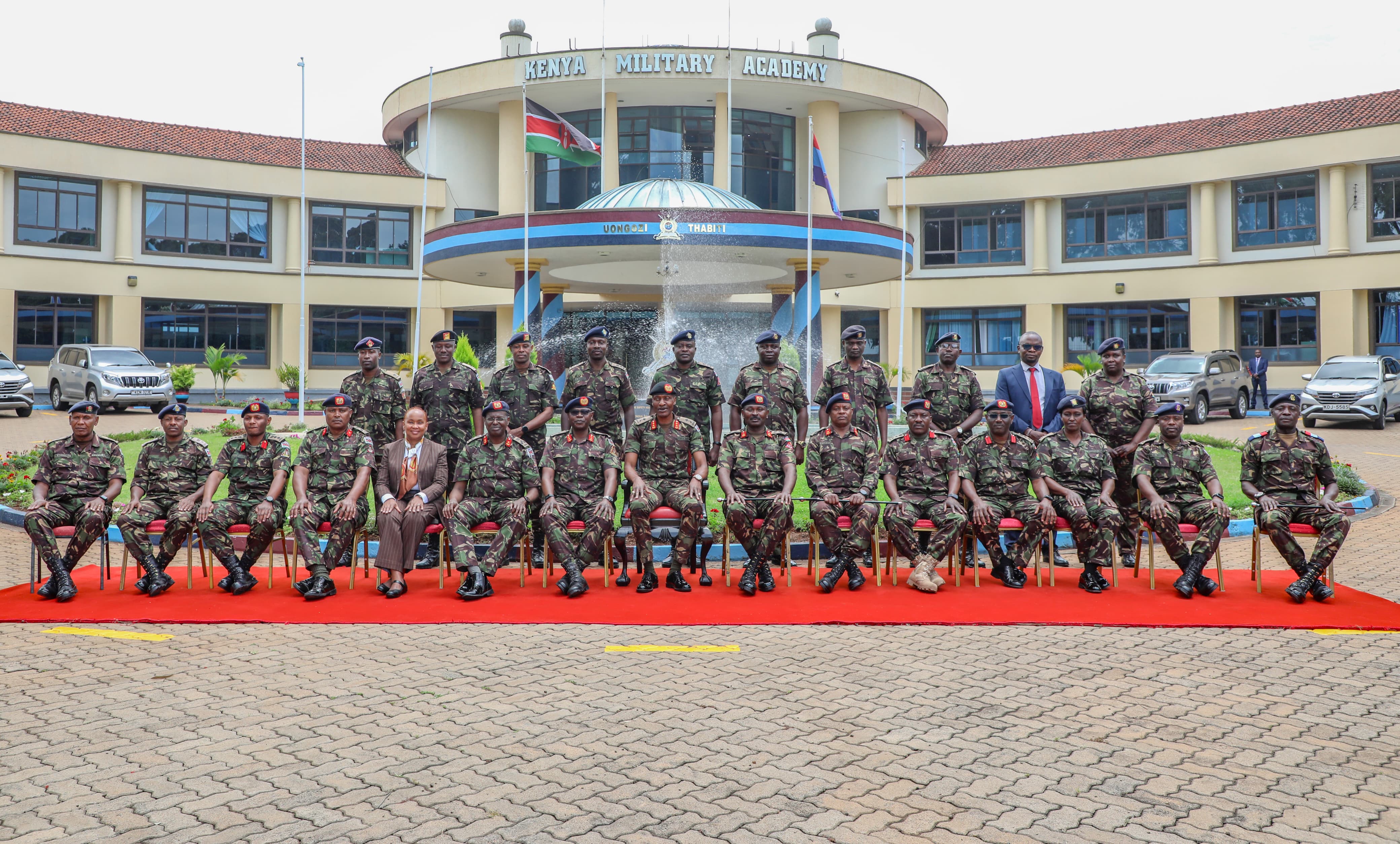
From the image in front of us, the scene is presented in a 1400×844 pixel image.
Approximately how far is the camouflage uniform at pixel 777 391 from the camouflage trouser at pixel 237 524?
12.9 feet

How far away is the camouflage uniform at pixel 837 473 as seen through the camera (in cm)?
850

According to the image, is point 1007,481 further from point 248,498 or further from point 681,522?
point 248,498

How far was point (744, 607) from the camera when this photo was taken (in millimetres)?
7637

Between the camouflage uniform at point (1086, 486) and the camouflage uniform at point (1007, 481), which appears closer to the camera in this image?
the camouflage uniform at point (1086, 486)

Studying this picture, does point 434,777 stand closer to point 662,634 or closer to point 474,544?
point 662,634

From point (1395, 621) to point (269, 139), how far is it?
37.1 meters

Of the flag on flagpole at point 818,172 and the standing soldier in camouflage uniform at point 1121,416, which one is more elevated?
the flag on flagpole at point 818,172

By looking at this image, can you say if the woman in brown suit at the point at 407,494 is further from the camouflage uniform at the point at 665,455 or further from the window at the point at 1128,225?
the window at the point at 1128,225

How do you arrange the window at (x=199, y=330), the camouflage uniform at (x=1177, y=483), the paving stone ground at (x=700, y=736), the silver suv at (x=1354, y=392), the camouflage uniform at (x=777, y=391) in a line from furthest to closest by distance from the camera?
the window at (x=199, y=330), the silver suv at (x=1354, y=392), the camouflage uniform at (x=777, y=391), the camouflage uniform at (x=1177, y=483), the paving stone ground at (x=700, y=736)

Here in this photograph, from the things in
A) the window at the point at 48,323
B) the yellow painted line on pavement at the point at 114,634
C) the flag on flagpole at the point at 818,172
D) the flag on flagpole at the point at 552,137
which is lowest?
the yellow painted line on pavement at the point at 114,634

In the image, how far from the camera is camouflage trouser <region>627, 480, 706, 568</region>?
27.4 ft

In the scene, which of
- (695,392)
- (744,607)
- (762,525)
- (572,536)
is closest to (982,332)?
(695,392)

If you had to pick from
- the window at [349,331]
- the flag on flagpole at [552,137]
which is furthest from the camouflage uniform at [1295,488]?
the window at [349,331]

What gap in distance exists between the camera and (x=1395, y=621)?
695cm
